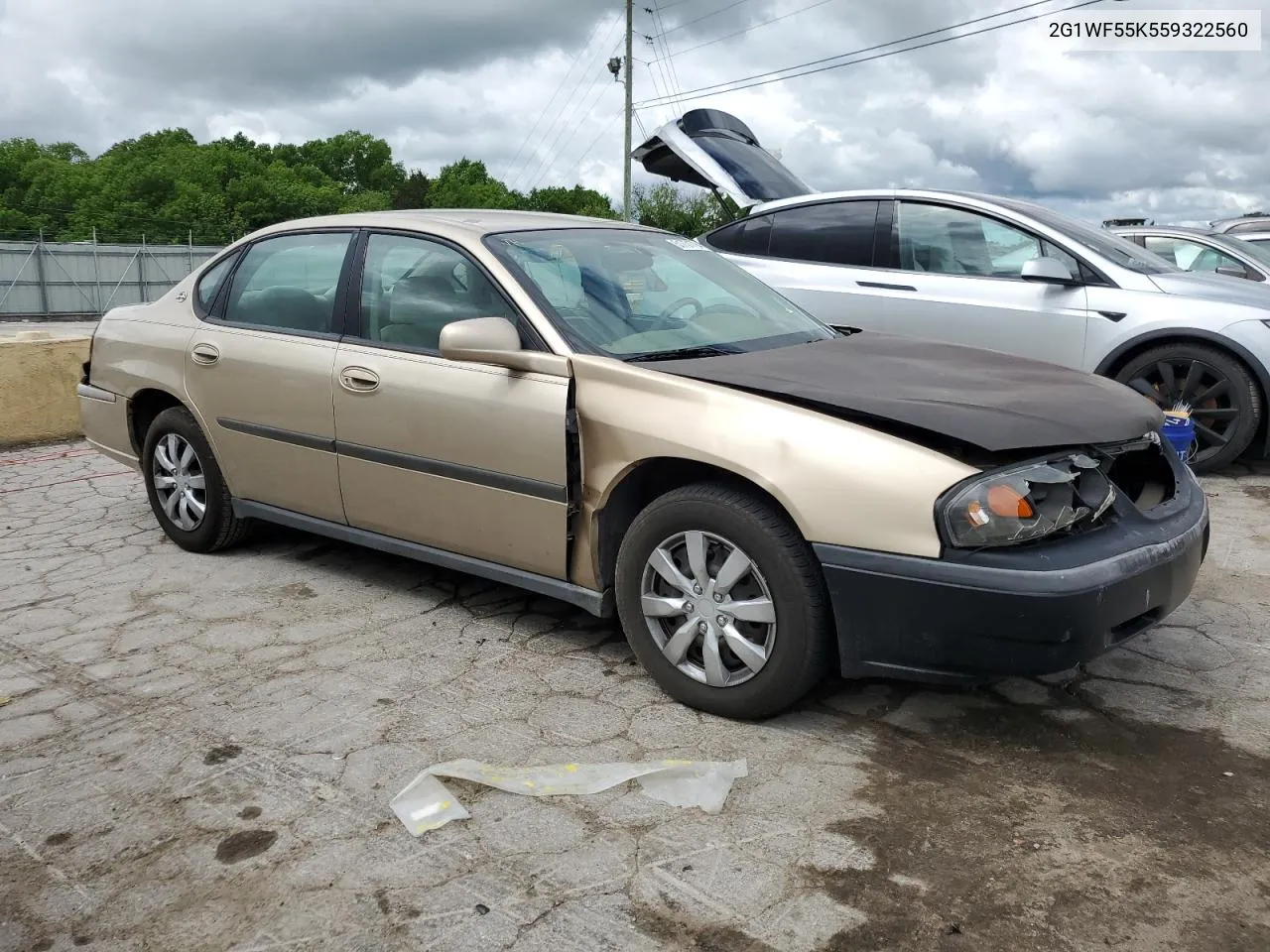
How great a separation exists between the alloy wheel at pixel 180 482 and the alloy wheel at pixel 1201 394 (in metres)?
4.84

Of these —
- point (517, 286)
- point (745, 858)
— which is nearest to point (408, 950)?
point (745, 858)

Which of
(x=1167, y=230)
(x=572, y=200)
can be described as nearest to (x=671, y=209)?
(x=572, y=200)

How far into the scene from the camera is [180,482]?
16.3ft

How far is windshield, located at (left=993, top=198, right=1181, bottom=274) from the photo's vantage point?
254 inches

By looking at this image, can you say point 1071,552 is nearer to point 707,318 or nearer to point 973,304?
→ point 707,318

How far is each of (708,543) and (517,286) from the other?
3.79 ft

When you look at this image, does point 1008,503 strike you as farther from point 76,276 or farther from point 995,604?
point 76,276

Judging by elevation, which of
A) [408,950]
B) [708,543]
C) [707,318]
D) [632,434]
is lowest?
[408,950]

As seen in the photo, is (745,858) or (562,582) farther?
(562,582)

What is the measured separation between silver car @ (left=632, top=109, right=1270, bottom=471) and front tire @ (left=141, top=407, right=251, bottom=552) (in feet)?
12.2

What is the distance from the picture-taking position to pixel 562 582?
360 centimetres

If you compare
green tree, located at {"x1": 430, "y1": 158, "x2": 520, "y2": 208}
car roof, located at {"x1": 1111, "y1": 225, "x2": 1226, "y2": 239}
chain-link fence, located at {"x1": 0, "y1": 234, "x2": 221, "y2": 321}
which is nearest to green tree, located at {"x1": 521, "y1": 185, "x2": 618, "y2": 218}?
green tree, located at {"x1": 430, "y1": 158, "x2": 520, "y2": 208}

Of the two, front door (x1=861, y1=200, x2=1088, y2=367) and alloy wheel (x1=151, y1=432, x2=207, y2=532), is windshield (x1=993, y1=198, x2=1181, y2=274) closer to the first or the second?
front door (x1=861, y1=200, x2=1088, y2=367)

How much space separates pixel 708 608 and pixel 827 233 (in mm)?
4390
